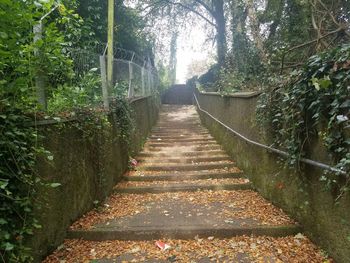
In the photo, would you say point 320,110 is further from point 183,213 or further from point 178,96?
point 178,96

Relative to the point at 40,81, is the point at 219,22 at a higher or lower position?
higher

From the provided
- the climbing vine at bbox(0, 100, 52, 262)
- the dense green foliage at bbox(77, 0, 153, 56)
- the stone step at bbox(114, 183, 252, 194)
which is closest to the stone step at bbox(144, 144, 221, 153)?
the stone step at bbox(114, 183, 252, 194)

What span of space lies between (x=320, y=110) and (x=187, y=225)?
190cm

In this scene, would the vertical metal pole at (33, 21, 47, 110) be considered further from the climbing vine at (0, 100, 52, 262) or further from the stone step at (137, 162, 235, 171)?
the stone step at (137, 162, 235, 171)

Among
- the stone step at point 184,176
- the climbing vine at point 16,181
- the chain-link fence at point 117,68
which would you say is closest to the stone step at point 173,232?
the climbing vine at point 16,181

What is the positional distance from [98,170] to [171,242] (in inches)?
59.2

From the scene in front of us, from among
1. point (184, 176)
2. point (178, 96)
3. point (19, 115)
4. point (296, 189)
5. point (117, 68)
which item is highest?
point (117, 68)

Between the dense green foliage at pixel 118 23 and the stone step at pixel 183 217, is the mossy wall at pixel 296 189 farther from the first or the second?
the dense green foliage at pixel 118 23

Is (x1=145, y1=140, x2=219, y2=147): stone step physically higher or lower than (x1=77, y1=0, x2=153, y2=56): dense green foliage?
lower

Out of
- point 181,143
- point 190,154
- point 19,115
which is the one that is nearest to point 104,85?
point 19,115

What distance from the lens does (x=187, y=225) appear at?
11.1 ft

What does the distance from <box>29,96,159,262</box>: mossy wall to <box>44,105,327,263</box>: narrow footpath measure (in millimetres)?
163

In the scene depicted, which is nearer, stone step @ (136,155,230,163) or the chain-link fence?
the chain-link fence

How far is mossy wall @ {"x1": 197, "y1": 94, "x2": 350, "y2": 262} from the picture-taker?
8.18ft
